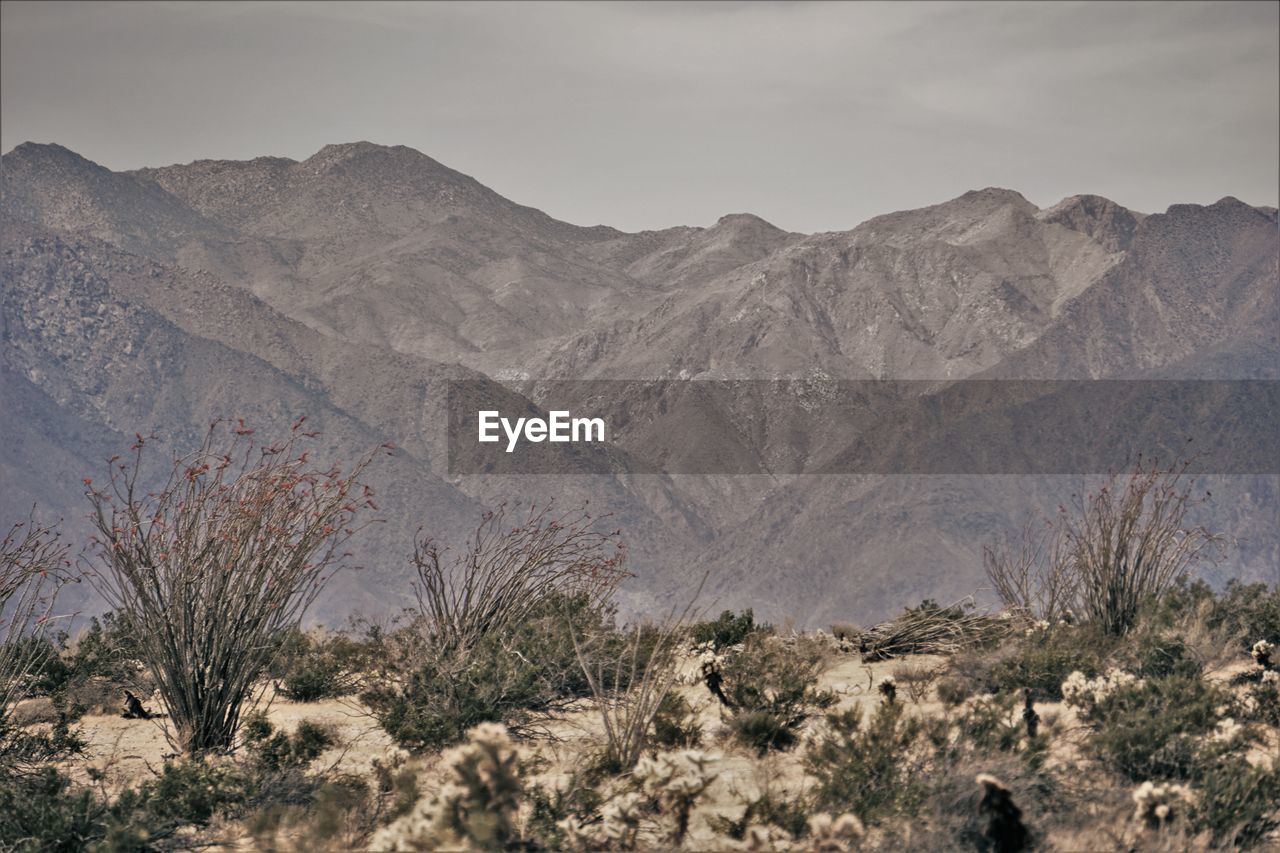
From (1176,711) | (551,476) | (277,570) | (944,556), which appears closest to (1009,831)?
(1176,711)

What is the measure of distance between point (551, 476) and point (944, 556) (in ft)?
135

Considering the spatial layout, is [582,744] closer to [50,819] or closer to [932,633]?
[50,819]

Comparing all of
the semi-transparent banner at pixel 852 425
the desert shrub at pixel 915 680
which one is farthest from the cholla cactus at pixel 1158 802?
the semi-transparent banner at pixel 852 425

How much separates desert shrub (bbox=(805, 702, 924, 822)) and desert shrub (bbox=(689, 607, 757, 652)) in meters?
4.35

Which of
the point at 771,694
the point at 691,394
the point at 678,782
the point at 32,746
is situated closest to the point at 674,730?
the point at 771,694

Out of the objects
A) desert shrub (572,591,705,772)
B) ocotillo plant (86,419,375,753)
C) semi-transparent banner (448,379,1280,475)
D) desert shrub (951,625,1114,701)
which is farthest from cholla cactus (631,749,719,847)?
semi-transparent banner (448,379,1280,475)

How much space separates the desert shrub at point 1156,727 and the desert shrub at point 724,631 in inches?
180

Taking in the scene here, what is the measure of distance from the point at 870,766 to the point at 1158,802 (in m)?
1.82

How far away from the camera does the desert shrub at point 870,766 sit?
977 cm

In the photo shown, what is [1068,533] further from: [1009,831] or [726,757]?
[1009,831]

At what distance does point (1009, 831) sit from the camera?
354 inches

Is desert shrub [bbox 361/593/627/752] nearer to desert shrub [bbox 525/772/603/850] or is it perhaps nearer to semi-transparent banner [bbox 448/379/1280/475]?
desert shrub [bbox 525/772/603/850]

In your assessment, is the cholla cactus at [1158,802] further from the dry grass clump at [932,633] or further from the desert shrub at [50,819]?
the desert shrub at [50,819]

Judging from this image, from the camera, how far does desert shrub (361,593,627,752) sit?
12172 millimetres
